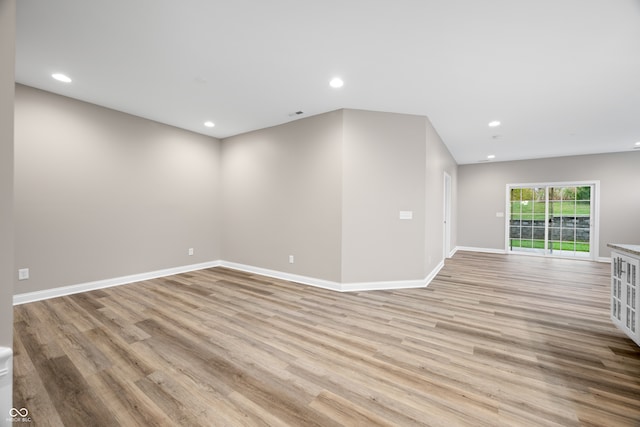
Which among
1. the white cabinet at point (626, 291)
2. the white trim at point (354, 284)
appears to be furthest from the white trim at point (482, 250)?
the white cabinet at point (626, 291)

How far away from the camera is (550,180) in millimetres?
6621

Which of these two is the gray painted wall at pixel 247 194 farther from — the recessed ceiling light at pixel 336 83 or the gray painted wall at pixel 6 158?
the gray painted wall at pixel 6 158

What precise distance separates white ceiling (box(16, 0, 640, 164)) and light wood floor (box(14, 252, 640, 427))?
2.68 meters

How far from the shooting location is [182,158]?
4.67 meters

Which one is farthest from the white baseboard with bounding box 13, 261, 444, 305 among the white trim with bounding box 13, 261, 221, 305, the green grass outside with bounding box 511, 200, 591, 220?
the green grass outside with bounding box 511, 200, 591, 220

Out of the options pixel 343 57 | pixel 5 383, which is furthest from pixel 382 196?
pixel 5 383

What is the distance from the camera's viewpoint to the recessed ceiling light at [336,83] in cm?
284

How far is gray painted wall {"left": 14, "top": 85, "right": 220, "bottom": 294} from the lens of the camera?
313 centimetres

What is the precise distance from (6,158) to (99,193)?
10.5ft

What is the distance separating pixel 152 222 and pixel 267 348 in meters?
3.36

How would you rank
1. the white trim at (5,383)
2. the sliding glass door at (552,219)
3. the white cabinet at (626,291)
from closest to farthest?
the white trim at (5,383), the white cabinet at (626,291), the sliding glass door at (552,219)

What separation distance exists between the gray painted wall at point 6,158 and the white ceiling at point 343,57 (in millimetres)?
1053

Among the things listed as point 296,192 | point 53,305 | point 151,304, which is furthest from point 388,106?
point 53,305

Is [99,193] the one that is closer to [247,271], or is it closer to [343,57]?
[247,271]
